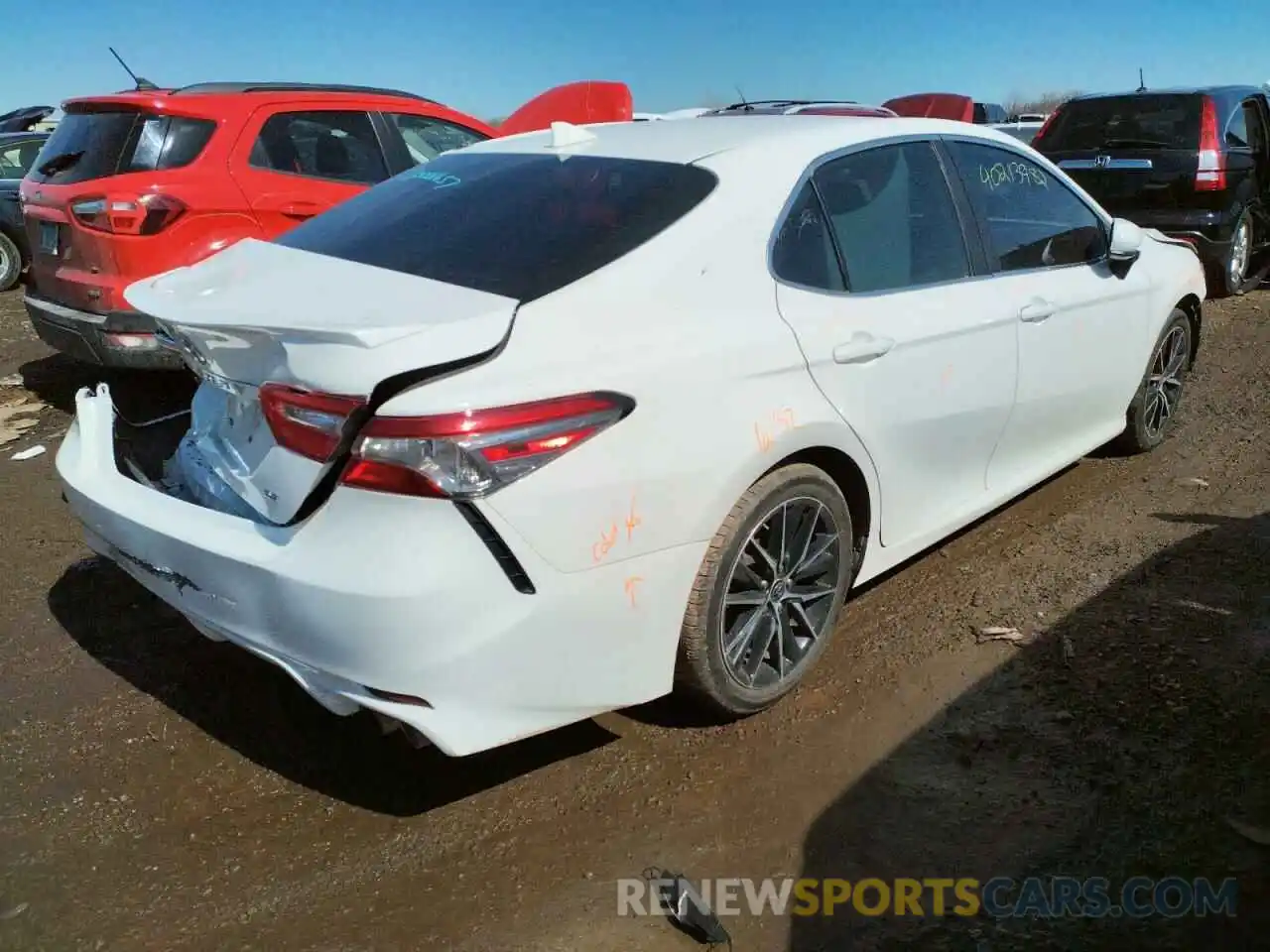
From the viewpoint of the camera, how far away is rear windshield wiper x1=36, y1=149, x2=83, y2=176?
18.3ft

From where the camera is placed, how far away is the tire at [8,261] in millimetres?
10234

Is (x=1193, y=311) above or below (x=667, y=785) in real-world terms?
above

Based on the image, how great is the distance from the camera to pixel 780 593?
298 centimetres

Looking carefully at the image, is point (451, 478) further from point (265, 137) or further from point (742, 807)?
point (265, 137)

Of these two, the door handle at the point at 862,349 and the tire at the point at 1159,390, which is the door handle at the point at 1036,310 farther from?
the tire at the point at 1159,390

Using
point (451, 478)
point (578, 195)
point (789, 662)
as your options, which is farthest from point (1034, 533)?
point (451, 478)

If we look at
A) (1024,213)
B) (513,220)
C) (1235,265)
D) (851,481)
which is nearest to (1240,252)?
(1235,265)

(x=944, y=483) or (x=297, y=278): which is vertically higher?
(x=297, y=278)

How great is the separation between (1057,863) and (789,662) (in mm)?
909

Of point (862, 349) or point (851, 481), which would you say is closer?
point (862, 349)

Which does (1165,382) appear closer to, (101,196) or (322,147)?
(322,147)

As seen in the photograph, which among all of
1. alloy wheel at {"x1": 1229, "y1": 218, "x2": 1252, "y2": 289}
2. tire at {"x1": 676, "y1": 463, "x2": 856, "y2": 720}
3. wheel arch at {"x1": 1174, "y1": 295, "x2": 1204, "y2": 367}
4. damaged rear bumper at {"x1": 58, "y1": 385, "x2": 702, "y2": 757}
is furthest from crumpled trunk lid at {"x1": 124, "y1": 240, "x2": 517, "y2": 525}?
alloy wheel at {"x1": 1229, "y1": 218, "x2": 1252, "y2": 289}

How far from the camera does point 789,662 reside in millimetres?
3092

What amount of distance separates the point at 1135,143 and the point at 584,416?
755 cm
